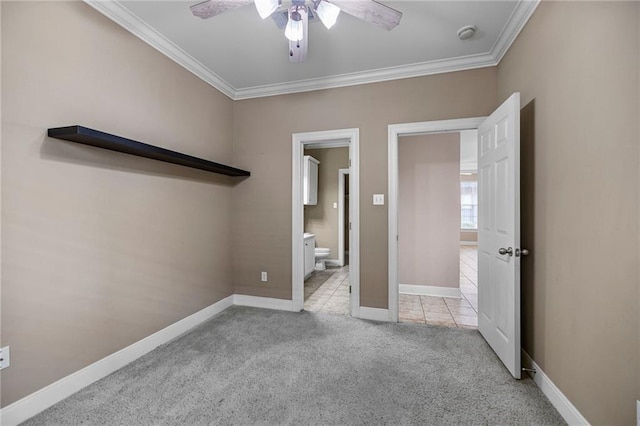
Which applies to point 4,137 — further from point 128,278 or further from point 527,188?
point 527,188

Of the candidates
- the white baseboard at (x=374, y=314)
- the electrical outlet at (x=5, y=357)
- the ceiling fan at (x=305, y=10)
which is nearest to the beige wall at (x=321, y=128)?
the white baseboard at (x=374, y=314)

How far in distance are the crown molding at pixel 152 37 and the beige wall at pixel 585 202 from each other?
2857mm

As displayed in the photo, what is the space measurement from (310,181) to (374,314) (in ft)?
10.0

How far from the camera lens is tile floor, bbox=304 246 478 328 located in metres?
2.99

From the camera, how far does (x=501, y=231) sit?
6.88 ft

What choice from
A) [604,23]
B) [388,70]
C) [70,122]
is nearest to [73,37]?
[70,122]

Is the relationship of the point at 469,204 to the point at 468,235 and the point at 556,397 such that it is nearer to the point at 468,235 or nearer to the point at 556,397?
the point at 468,235

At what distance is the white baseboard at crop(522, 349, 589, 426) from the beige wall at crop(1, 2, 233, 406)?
292 centimetres

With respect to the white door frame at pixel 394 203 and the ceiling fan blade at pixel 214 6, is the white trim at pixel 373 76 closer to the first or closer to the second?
the white door frame at pixel 394 203

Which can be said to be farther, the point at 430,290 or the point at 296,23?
the point at 430,290

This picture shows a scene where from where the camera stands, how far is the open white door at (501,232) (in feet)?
6.15

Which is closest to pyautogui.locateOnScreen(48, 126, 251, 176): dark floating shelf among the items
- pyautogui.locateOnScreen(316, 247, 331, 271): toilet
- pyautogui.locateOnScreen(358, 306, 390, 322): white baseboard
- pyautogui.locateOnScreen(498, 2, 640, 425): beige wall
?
pyautogui.locateOnScreen(358, 306, 390, 322): white baseboard

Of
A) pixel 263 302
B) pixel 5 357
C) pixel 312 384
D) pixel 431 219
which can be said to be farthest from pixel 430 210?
pixel 5 357

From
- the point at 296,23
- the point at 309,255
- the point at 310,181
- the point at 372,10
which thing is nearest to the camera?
the point at 372,10
